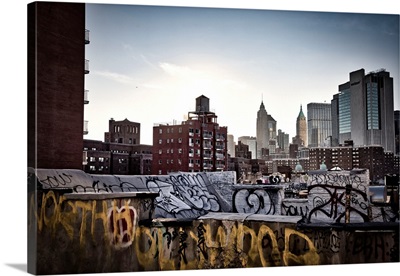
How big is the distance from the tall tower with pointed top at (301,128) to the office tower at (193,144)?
2.35 m

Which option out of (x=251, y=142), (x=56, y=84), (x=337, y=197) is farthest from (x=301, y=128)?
(x=56, y=84)

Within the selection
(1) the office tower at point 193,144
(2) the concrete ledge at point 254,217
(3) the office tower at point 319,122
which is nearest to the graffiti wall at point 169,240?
(2) the concrete ledge at point 254,217

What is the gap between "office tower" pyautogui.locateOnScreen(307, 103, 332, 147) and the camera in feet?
60.0

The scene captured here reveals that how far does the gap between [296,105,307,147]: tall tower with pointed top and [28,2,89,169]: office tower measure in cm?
Answer: 677

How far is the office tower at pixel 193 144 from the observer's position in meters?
17.3

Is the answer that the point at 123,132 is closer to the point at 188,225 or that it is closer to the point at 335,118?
the point at 188,225

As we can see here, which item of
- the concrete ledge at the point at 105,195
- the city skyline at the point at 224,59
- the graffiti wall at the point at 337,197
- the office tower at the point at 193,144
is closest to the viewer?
the concrete ledge at the point at 105,195

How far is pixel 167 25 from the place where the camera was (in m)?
16.8

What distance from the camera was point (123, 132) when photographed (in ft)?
54.2

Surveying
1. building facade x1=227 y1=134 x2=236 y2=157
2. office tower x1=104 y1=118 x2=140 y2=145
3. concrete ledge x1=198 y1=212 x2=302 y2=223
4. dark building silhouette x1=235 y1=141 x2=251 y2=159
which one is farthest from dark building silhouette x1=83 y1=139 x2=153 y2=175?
dark building silhouette x1=235 y1=141 x2=251 y2=159

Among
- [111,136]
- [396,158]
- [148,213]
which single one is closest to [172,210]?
[148,213]

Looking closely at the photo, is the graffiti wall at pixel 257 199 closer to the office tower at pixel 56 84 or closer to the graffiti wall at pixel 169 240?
the graffiti wall at pixel 169 240

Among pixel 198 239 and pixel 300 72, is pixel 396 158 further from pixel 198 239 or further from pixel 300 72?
pixel 198 239

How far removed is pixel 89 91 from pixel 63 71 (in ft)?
3.45
